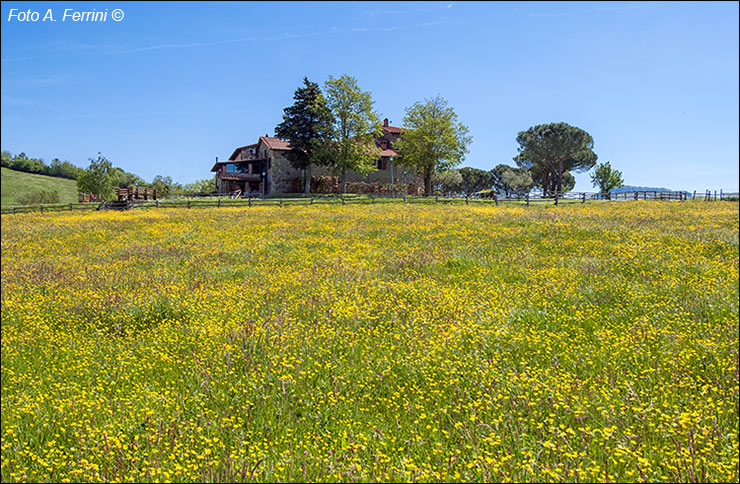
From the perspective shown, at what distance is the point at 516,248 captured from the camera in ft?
43.4

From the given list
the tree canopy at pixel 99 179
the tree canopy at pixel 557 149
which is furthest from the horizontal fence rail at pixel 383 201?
the tree canopy at pixel 557 149

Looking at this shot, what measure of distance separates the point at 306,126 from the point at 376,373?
64.3 metres

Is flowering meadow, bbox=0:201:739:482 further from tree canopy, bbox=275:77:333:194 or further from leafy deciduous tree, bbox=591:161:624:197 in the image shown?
leafy deciduous tree, bbox=591:161:624:197

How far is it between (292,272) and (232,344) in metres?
4.74

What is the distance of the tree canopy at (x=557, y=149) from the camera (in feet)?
299

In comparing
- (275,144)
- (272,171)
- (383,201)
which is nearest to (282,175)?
(272,171)

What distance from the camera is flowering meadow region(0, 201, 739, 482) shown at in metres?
3.24

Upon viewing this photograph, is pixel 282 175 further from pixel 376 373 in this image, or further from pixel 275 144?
pixel 376 373

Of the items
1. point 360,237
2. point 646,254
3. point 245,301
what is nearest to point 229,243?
point 360,237

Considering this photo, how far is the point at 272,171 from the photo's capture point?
236 ft

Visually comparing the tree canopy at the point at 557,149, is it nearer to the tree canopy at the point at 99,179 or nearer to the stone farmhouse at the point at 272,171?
the stone farmhouse at the point at 272,171

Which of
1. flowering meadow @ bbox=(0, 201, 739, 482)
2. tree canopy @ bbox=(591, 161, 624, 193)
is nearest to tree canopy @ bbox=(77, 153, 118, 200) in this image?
flowering meadow @ bbox=(0, 201, 739, 482)

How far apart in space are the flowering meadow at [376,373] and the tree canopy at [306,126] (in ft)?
184

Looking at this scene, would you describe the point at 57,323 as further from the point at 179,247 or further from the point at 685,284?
the point at 685,284
